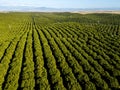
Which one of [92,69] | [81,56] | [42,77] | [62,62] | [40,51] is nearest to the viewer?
[42,77]

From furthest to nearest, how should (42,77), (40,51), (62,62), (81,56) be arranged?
(40,51)
(81,56)
(62,62)
(42,77)

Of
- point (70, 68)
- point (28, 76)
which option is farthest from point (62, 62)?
point (28, 76)

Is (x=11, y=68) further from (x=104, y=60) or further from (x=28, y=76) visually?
(x=104, y=60)

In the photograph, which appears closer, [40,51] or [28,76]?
[28,76]

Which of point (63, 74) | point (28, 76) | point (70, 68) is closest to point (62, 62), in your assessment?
point (70, 68)

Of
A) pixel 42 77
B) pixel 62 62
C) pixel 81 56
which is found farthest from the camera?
pixel 81 56

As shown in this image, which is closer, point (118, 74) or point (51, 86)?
point (51, 86)

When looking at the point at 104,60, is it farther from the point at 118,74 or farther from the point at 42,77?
the point at 42,77

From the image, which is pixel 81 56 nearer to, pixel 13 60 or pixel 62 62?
pixel 62 62

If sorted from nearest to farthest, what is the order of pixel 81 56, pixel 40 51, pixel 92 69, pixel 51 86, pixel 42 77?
pixel 51 86 < pixel 42 77 < pixel 92 69 < pixel 81 56 < pixel 40 51

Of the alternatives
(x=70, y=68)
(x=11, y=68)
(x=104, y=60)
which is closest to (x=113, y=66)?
(x=104, y=60)
